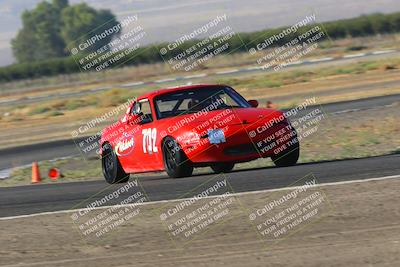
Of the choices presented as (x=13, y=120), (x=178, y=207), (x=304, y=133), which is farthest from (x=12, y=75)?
(x=178, y=207)

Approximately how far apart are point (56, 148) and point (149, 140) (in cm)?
1292

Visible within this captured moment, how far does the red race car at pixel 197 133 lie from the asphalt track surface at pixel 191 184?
28 centimetres

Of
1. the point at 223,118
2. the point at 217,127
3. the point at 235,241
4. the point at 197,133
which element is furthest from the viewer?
the point at 223,118

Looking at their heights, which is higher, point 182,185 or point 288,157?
point 182,185

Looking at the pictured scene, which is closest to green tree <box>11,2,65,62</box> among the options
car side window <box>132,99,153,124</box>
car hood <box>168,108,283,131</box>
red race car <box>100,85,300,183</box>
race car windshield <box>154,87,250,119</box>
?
car side window <box>132,99,153,124</box>

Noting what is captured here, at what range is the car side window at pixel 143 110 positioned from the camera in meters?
13.7

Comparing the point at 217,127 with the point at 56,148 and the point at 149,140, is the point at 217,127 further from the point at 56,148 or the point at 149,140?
the point at 56,148

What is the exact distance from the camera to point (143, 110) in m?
14.0

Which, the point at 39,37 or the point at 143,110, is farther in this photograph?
the point at 39,37

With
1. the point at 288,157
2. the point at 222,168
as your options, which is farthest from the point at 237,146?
the point at 222,168

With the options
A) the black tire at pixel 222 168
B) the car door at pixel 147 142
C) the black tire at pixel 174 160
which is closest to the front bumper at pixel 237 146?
the black tire at pixel 174 160

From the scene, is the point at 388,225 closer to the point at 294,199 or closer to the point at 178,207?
the point at 294,199

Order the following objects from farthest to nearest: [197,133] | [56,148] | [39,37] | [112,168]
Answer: [39,37]
[56,148]
[112,168]
[197,133]

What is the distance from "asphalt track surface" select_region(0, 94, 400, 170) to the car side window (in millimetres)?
9411
